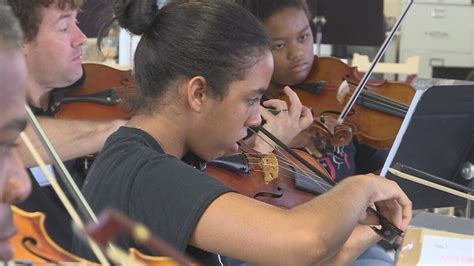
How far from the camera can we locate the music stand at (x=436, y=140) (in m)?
1.52

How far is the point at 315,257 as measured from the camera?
972mm

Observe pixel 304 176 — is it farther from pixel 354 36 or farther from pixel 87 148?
pixel 354 36

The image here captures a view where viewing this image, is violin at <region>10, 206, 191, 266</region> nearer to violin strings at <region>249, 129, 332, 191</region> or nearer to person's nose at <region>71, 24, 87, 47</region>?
violin strings at <region>249, 129, 332, 191</region>

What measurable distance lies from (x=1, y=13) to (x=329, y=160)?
4.20 ft

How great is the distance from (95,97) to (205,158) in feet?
2.32

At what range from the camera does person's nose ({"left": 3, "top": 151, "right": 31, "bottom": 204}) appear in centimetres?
70

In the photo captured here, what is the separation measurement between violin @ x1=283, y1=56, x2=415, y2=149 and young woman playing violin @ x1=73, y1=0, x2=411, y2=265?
0.73 m

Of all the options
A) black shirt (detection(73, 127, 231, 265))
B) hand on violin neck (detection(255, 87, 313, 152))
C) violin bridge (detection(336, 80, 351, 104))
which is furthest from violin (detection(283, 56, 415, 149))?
black shirt (detection(73, 127, 231, 265))

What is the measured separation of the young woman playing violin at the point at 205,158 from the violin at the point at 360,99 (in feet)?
2.38

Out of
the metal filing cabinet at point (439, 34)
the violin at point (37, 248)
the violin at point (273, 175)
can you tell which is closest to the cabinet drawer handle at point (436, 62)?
the metal filing cabinet at point (439, 34)

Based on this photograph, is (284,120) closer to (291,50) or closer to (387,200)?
(291,50)

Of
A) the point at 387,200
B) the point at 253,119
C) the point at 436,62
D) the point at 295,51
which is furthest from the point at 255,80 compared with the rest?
the point at 436,62

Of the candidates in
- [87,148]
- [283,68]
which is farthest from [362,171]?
[87,148]

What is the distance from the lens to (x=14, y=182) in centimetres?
71
